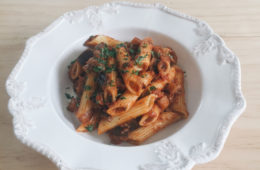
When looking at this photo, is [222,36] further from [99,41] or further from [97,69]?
[97,69]

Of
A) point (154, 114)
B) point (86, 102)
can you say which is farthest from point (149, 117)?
point (86, 102)

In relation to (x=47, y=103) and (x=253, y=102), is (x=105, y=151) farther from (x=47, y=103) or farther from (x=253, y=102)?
(x=253, y=102)

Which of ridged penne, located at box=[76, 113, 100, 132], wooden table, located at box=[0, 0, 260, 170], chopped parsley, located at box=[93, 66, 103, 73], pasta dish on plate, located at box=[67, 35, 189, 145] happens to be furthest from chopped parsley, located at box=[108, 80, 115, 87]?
wooden table, located at box=[0, 0, 260, 170]

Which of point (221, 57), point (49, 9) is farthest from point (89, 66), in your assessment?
point (49, 9)

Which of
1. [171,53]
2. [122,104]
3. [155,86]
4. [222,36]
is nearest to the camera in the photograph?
[122,104]

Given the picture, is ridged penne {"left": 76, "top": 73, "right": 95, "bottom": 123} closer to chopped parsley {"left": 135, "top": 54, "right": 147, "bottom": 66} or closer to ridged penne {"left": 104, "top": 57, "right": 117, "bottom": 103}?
ridged penne {"left": 104, "top": 57, "right": 117, "bottom": 103}

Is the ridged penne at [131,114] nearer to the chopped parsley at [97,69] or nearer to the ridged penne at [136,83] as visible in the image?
the ridged penne at [136,83]
